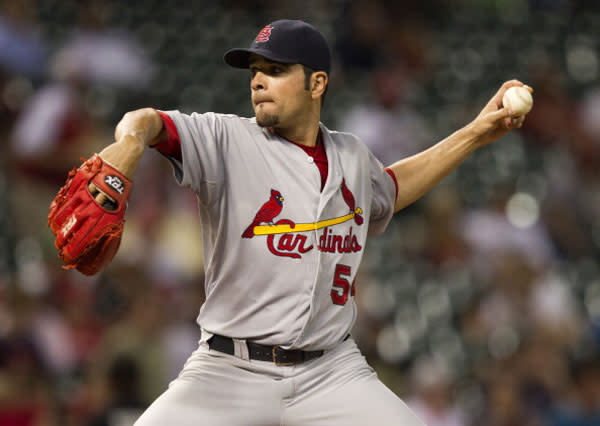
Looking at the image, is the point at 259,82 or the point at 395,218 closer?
the point at 259,82

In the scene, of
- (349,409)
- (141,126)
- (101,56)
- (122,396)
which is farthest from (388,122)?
(141,126)

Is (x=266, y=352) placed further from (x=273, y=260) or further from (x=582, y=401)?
(x=582, y=401)

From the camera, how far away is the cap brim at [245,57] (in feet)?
8.21

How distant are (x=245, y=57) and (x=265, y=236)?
555 mm

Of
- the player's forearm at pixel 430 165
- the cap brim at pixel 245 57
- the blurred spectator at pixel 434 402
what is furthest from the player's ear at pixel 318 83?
the blurred spectator at pixel 434 402

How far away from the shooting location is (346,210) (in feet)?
8.56

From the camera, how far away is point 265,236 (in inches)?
96.6

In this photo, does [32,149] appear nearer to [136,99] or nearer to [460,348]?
[136,99]

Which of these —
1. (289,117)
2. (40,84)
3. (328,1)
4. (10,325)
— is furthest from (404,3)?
(289,117)

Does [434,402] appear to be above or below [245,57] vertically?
below

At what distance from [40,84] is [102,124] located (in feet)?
1.51

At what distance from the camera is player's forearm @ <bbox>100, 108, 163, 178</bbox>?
2.14m

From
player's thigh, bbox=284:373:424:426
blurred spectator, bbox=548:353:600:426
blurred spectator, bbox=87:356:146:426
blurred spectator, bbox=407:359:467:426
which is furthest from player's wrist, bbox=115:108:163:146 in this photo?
blurred spectator, bbox=548:353:600:426

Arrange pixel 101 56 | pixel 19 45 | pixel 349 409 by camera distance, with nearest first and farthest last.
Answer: pixel 349 409 < pixel 19 45 < pixel 101 56
